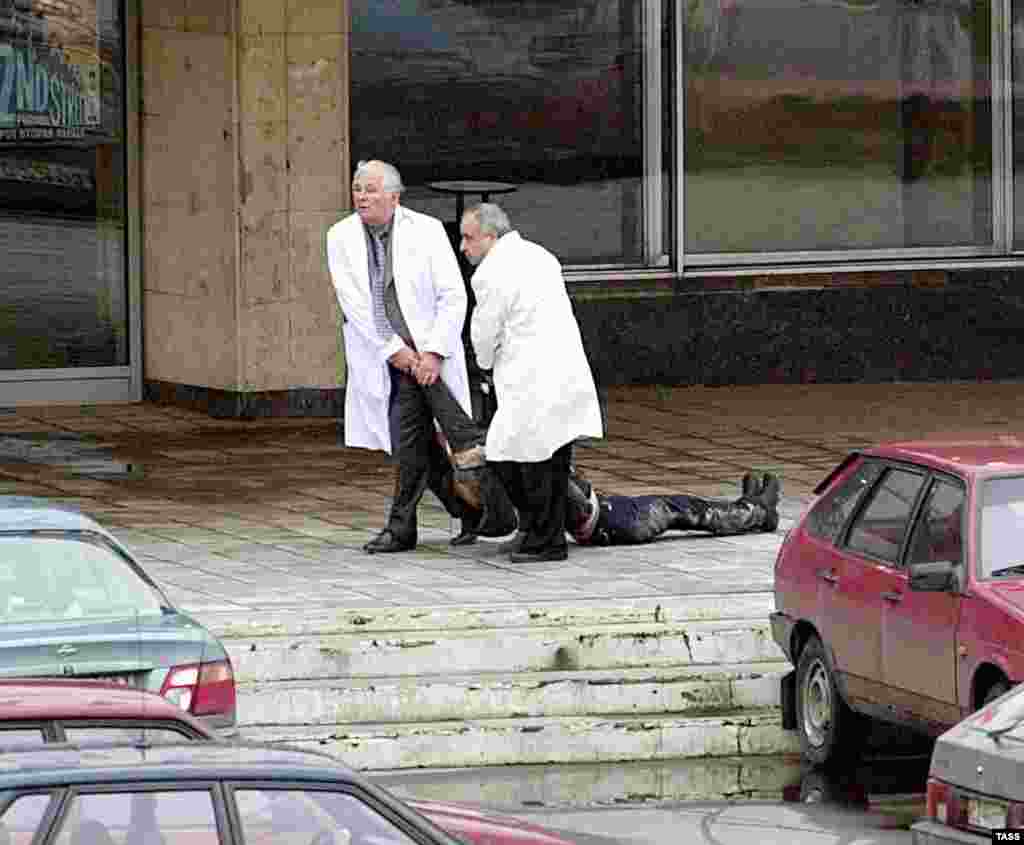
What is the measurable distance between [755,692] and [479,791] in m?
1.76

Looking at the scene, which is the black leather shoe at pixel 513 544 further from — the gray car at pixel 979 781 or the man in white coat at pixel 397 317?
the gray car at pixel 979 781

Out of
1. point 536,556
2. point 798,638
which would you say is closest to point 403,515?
point 536,556

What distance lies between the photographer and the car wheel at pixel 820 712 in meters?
12.4

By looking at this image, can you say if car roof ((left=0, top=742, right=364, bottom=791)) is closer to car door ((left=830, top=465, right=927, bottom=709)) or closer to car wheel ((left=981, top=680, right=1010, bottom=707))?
car wheel ((left=981, top=680, right=1010, bottom=707))

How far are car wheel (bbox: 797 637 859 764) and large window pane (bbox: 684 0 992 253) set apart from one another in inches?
383

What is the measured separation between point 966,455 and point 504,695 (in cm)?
233

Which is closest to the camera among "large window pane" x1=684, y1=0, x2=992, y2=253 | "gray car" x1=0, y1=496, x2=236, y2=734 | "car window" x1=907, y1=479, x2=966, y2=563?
"gray car" x1=0, y1=496, x2=236, y2=734

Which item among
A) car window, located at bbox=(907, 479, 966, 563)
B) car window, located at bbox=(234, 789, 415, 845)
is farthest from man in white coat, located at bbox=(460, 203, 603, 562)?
car window, located at bbox=(234, 789, 415, 845)

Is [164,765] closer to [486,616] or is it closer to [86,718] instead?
[86,718]

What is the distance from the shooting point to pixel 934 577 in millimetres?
11461

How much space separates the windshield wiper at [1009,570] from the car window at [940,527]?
0.73 feet

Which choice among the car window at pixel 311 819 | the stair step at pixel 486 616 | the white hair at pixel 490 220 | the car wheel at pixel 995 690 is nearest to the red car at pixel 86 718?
the car window at pixel 311 819

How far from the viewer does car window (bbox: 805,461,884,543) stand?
12530mm

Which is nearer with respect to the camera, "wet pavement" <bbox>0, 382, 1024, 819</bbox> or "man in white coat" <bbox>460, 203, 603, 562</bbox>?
"wet pavement" <bbox>0, 382, 1024, 819</bbox>
